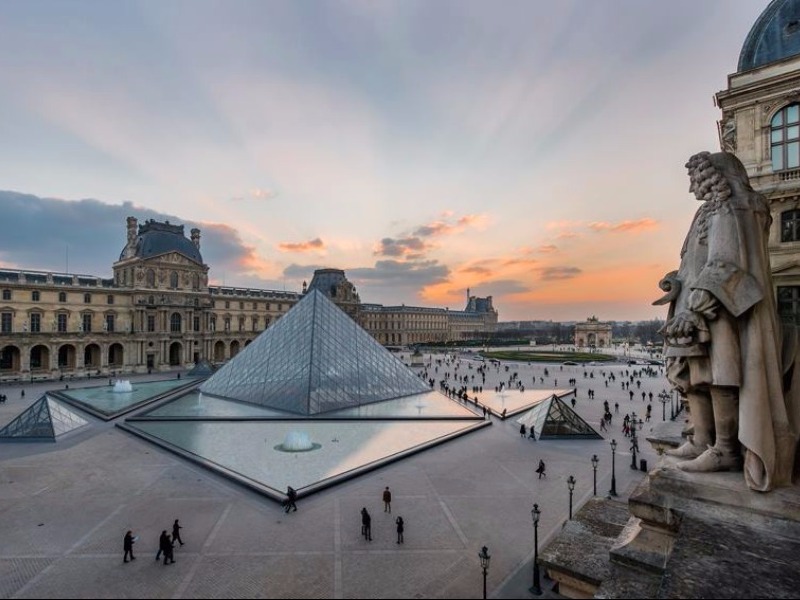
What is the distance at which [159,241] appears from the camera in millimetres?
53281

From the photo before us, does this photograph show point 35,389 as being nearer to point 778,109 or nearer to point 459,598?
point 459,598

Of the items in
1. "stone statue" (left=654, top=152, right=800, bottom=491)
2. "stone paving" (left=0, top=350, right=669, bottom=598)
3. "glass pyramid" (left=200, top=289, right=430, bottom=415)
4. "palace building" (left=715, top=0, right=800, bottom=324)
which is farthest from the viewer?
"glass pyramid" (left=200, top=289, right=430, bottom=415)

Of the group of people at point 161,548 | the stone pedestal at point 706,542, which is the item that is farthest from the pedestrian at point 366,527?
the stone pedestal at point 706,542

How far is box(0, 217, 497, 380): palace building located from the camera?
43094 millimetres

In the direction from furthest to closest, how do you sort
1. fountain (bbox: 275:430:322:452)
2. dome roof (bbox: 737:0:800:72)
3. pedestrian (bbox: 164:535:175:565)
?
fountain (bbox: 275:430:322:452) → dome roof (bbox: 737:0:800:72) → pedestrian (bbox: 164:535:175:565)

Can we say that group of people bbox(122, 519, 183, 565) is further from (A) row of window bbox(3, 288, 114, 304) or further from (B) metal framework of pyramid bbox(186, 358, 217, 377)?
(A) row of window bbox(3, 288, 114, 304)

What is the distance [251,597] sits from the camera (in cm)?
837

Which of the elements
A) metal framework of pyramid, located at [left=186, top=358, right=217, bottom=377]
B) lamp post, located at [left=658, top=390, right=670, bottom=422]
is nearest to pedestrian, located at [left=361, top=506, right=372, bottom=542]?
lamp post, located at [left=658, top=390, right=670, bottom=422]

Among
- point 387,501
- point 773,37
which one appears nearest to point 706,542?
point 387,501

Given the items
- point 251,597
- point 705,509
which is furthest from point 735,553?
point 251,597

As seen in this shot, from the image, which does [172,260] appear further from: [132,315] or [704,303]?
[704,303]

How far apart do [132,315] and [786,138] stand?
56.9 m

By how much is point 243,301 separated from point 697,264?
65.9 meters

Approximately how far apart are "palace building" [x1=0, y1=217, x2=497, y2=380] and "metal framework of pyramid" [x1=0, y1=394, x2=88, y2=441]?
27.7 m
